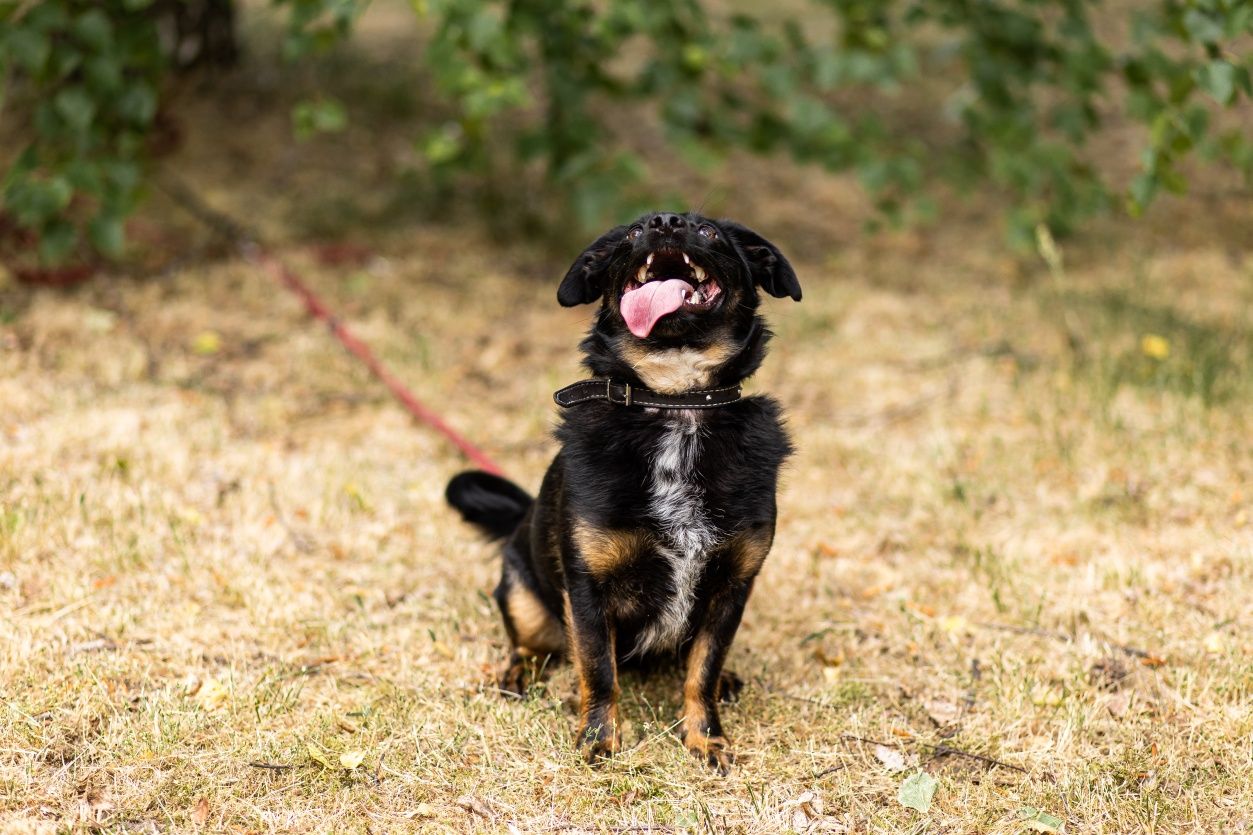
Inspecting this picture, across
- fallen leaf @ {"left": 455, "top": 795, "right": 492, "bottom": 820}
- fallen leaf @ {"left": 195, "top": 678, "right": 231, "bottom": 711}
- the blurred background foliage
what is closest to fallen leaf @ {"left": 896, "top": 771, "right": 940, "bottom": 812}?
fallen leaf @ {"left": 455, "top": 795, "right": 492, "bottom": 820}

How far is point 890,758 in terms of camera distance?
308cm

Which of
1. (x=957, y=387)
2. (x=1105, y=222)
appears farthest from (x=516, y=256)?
(x=1105, y=222)

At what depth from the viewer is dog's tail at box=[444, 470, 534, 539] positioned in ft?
12.6

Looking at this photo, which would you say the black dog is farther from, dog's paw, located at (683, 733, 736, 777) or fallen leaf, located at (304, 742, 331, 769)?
fallen leaf, located at (304, 742, 331, 769)

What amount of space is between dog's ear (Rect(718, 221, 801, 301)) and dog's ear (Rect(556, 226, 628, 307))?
0.31 metres

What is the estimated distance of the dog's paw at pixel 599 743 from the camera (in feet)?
9.95

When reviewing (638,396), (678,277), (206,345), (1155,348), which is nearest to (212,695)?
(638,396)

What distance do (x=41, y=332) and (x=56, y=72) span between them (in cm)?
125

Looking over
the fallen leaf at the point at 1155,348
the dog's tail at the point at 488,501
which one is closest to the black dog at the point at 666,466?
the dog's tail at the point at 488,501

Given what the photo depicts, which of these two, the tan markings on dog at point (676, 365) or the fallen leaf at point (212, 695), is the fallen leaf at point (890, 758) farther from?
the fallen leaf at point (212, 695)

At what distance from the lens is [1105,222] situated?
7992mm

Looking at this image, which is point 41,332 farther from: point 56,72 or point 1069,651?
point 1069,651

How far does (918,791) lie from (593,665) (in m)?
0.87

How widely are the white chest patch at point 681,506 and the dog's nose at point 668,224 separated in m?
0.49
